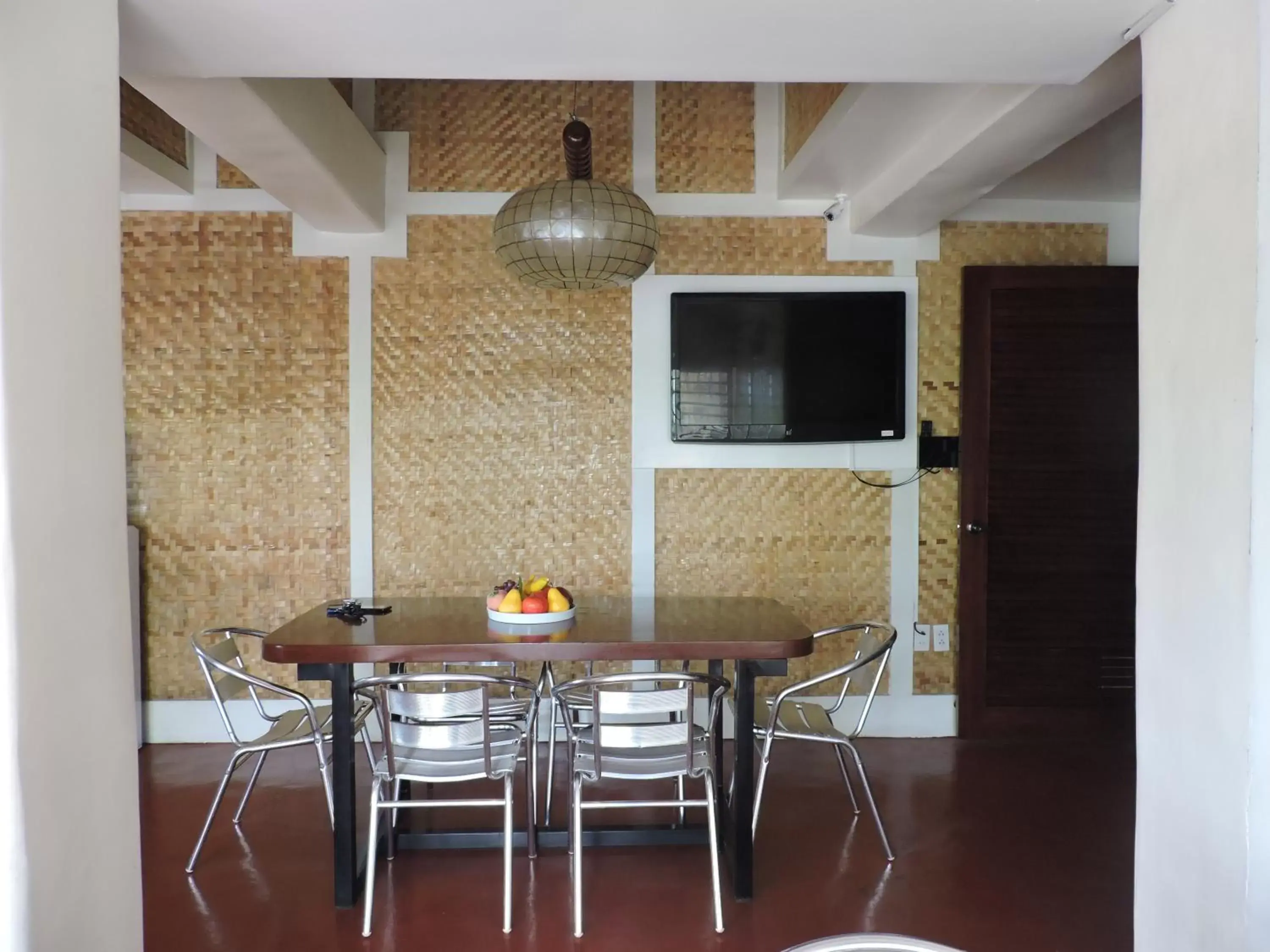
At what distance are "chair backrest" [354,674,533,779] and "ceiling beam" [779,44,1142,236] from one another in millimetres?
2410

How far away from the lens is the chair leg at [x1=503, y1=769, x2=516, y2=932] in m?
2.69

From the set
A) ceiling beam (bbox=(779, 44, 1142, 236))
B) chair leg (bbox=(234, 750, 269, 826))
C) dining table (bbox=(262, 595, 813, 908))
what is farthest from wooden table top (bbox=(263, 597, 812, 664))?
ceiling beam (bbox=(779, 44, 1142, 236))

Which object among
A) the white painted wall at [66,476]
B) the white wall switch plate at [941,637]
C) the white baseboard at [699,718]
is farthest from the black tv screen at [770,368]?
the white painted wall at [66,476]

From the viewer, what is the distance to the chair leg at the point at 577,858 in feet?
8.80

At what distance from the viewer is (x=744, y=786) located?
2.96 m

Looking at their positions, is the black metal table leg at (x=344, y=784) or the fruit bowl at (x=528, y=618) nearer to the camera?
the black metal table leg at (x=344, y=784)

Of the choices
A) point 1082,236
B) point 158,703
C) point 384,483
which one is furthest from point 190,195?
point 1082,236

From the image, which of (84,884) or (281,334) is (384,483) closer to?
(281,334)

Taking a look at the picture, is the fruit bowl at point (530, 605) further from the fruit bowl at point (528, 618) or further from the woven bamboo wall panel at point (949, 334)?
the woven bamboo wall panel at point (949, 334)

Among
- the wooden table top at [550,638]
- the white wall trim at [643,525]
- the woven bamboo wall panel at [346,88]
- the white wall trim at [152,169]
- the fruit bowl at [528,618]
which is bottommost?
the wooden table top at [550,638]

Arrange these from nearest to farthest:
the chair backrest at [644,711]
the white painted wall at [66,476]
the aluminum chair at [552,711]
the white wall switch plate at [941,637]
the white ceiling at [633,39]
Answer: the white painted wall at [66,476]
the white ceiling at [633,39]
the chair backrest at [644,711]
the aluminum chair at [552,711]
the white wall switch plate at [941,637]

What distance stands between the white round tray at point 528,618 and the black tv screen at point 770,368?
1.56 metres

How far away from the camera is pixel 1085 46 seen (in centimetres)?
227

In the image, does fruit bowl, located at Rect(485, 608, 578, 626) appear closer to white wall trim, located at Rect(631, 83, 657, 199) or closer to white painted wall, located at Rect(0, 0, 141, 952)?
white painted wall, located at Rect(0, 0, 141, 952)
